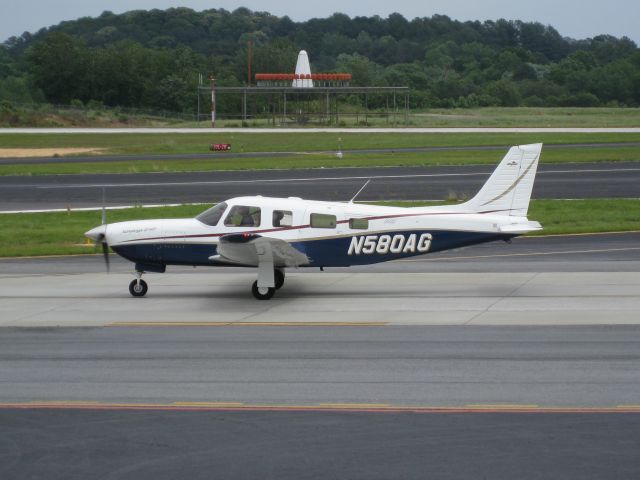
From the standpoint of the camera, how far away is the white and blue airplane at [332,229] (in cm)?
2239

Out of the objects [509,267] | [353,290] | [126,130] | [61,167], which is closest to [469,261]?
[509,267]

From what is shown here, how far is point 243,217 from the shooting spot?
74.1ft

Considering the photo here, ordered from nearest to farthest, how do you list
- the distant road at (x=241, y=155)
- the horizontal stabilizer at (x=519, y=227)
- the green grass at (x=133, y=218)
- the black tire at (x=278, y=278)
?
the horizontal stabilizer at (x=519, y=227), the black tire at (x=278, y=278), the green grass at (x=133, y=218), the distant road at (x=241, y=155)

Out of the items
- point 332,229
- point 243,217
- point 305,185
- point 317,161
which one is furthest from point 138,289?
point 317,161

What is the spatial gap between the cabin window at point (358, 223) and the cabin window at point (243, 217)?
2070 mm

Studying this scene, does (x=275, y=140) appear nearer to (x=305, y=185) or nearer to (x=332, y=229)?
(x=305, y=185)

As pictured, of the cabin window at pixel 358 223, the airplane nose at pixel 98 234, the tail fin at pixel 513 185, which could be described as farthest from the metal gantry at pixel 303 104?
the airplane nose at pixel 98 234

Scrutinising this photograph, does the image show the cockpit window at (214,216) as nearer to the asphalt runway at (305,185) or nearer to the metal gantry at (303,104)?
the asphalt runway at (305,185)

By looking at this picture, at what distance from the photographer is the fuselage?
22.4 meters

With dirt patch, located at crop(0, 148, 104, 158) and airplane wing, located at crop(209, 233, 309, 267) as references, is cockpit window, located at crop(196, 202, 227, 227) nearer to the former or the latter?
airplane wing, located at crop(209, 233, 309, 267)

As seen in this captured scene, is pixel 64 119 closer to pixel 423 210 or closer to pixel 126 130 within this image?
pixel 126 130

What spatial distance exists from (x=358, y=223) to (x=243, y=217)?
2.55 metres

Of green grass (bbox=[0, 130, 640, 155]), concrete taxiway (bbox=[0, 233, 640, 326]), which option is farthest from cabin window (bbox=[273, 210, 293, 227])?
green grass (bbox=[0, 130, 640, 155])

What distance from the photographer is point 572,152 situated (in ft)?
207
